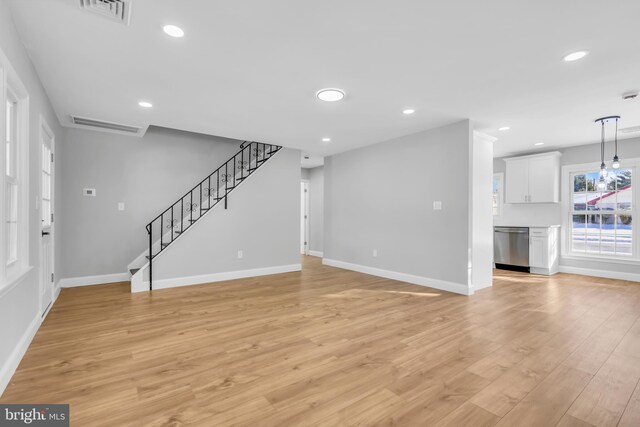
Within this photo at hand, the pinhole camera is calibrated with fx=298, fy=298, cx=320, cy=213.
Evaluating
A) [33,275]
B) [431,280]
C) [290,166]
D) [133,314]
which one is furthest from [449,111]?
[33,275]

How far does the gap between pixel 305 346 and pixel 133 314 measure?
2249mm

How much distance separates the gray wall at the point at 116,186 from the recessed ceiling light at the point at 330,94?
355cm

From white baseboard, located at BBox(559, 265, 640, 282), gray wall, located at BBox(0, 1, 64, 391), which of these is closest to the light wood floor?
gray wall, located at BBox(0, 1, 64, 391)

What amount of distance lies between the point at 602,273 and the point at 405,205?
13.8 feet

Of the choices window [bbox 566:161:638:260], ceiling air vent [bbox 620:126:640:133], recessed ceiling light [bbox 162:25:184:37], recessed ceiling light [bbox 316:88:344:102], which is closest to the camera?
recessed ceiling light [bbox 162:25:184:37]

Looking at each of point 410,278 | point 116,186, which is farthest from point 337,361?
point 116,186

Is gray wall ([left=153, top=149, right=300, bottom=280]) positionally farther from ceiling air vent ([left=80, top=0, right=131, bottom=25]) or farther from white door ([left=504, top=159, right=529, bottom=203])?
white door ([left=504, top=159, right=529, bottom=203])

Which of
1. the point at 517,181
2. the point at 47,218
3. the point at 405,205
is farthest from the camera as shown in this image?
the point at 517,181

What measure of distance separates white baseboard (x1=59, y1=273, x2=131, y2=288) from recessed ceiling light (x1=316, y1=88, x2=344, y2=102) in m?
4.59

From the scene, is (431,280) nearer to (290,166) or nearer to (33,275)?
(290,166)

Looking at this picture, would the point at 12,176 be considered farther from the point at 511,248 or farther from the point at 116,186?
the point at 511,248

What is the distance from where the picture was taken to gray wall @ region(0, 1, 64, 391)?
2014 millimetres

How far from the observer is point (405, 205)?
5.36 metres

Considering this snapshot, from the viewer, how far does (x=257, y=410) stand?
179 cm
